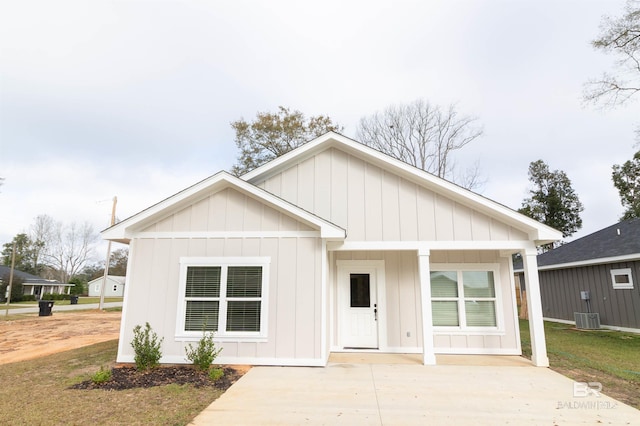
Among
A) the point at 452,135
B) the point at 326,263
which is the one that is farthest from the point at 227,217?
the point at 452,135

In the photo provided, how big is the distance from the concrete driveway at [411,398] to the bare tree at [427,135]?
15683 mm

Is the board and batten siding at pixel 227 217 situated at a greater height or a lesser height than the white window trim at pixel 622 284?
greater

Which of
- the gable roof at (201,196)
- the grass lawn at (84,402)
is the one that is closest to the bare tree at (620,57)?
the gable roof at (201,196)

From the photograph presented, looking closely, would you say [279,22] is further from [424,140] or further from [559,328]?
[559,328]

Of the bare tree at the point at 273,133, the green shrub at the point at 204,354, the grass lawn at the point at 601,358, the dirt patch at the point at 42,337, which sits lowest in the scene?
the dirt patch at the point at 42,337

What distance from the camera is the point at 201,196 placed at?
293 inches

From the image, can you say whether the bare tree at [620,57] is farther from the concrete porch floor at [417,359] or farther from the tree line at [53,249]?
the tree line at [53,249]

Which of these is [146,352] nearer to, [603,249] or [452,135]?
[603,249]

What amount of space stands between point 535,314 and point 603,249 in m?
9.62

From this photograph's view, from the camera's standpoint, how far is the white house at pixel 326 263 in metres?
6.92

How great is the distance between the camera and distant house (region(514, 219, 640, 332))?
12062 millimetres

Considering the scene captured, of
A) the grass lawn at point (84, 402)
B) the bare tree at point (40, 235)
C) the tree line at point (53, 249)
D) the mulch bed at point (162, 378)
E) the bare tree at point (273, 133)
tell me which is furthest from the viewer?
the bare tree at point (40, 235)

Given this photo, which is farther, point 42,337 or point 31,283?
point 31,283

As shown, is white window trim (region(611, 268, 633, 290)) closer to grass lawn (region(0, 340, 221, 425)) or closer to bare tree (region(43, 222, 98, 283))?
grass lawn (region(0, 340, 221, 425))
